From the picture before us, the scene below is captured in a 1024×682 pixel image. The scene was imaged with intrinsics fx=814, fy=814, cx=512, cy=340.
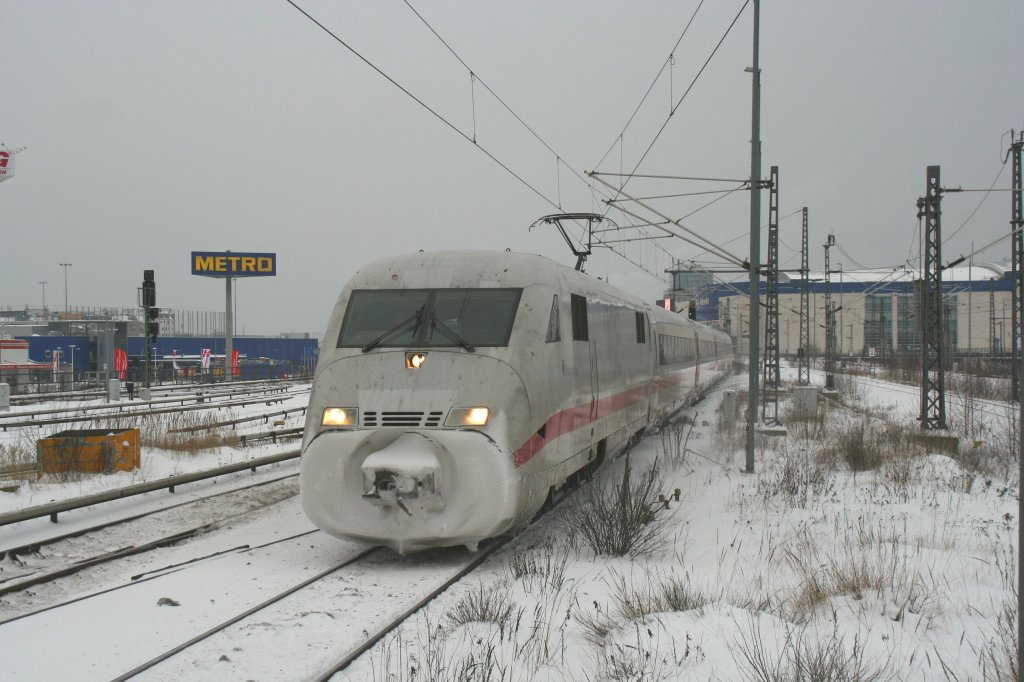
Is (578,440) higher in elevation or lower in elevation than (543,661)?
higher

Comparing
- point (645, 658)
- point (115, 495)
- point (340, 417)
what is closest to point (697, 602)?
point (645, 658)

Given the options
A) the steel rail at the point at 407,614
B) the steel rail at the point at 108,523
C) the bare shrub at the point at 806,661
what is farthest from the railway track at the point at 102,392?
the bare shrub at the point at 806,661

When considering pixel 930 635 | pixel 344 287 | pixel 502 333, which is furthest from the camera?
pixel 344 287

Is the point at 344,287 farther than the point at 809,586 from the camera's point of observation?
Yes

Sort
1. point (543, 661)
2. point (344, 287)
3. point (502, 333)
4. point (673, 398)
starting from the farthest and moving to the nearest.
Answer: point (673, 398)
point (344, 287)
point (502, 333)
point (543, 661)

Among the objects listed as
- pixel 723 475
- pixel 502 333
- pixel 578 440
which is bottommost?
pixel 723 475

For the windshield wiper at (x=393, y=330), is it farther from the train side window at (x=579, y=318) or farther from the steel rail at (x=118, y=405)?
the steel rail at (x=118, y=405)

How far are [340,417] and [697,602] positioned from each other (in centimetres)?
354

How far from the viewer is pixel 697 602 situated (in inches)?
247

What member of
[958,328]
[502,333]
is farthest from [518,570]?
[958,328]

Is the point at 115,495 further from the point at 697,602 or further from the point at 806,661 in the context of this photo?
the point at 806,661

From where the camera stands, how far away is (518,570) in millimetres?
7238

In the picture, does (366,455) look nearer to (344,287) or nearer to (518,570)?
→ (518,570)

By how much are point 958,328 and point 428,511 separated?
4353 inches
